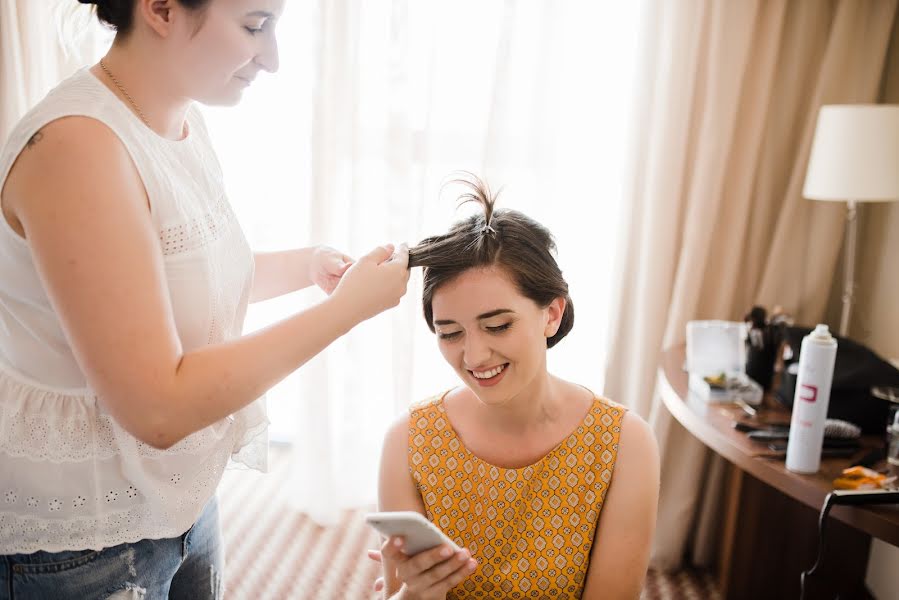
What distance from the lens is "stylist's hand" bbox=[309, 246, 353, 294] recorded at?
1.30 meters

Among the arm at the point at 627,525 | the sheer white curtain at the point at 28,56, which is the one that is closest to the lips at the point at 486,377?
the arm at the point at 627,525

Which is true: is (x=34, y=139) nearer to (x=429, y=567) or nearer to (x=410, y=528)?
(x=410, y=528)

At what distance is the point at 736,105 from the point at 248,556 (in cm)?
234

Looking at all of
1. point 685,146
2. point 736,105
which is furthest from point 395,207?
point 736,105

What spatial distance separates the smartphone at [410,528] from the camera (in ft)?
2.92

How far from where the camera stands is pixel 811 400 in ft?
4.73

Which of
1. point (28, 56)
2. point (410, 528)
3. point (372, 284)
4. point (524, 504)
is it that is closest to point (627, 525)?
point (524, 504)

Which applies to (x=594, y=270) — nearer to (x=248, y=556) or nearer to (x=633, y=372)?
(x=633, y=372)

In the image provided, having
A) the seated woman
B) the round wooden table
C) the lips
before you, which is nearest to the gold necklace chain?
the seated woman

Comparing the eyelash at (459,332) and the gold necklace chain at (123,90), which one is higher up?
the gold necklace chain at (123,90)

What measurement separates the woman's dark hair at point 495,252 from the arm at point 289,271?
17 cm

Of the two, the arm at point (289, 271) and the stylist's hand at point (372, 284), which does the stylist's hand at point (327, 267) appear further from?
the stylist's hand at point (372, 284)

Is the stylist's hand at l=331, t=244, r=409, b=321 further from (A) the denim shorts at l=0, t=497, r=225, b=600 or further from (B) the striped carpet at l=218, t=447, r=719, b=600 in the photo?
(B) the striped carpet at l=218, t=447, r=719, b=600

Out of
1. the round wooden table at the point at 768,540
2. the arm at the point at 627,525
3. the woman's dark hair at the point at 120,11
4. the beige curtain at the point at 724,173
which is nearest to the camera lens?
the woman's dark hair at the point at 120,11
